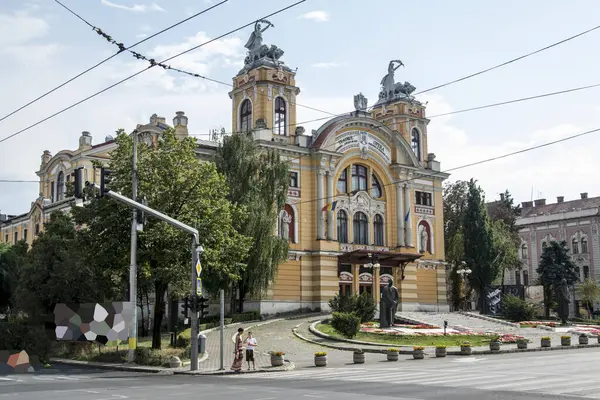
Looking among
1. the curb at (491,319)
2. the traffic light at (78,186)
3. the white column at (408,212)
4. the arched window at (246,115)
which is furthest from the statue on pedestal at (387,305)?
the traffic light at (78,186)

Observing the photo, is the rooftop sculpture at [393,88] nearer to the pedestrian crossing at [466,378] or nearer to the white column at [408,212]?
the white column at [408,212]

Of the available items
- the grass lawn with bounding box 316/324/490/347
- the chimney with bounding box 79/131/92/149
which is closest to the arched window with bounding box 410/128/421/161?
the grass lawn with bounding box 316/324/490/347

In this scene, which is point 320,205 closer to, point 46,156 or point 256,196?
point 256,196

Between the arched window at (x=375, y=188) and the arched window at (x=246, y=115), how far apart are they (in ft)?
38.0

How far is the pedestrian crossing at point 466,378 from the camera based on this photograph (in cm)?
1861

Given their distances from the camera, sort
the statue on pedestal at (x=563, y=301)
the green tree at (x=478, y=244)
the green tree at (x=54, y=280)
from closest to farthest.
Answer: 1. the green tree at (x=54, y=280)
2. the statue on pedestal at (x=563, y=301)
3. the green tree at (x=478, y=244)

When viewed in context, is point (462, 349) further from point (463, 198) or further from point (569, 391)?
point (463, 198)

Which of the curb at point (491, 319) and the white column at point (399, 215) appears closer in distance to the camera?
the curb at point (491, 319)

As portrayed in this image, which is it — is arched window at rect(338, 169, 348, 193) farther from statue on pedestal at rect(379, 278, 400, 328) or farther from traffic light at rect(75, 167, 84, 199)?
traffic light at rect(75, 167, 84, 199)

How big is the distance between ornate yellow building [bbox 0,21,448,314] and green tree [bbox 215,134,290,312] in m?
3.53

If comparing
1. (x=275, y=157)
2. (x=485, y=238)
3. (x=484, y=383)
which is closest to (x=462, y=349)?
(x=484, y=383)

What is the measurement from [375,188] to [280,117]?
34.8 feet

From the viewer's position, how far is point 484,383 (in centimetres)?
2012

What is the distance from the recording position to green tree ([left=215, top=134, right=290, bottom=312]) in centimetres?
4597
